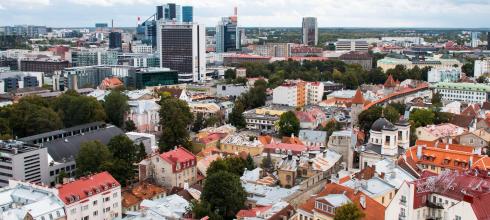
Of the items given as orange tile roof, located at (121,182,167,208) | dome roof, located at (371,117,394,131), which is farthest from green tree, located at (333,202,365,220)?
dome roof, located at (371,117,394,131)

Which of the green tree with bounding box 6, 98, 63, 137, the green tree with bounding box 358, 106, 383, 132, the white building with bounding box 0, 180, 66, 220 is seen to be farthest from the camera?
the green tree with bounding box 358, 106, 383, 132

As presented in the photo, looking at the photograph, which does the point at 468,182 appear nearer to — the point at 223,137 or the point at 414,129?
the point at 414,129

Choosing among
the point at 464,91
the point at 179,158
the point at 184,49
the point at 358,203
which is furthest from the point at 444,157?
the point at 184,49

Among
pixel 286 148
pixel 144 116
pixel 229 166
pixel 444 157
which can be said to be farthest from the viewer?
pixel 144 116

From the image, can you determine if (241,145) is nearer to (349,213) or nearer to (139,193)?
(139,193)

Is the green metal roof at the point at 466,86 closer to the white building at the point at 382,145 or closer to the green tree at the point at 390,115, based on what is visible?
the green tree at the point at 390,115

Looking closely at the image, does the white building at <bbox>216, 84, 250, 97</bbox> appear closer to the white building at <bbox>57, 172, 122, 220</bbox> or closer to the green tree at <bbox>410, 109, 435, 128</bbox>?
the green tree at <bbox>410, 109, 435, 128</bbox>
